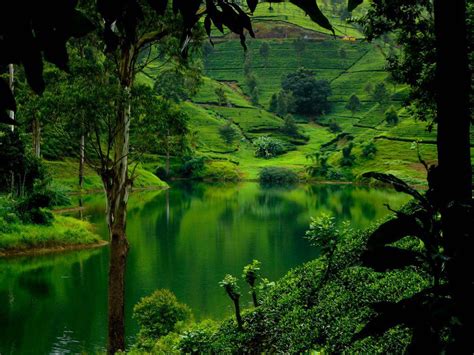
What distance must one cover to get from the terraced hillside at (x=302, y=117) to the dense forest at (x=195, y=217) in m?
5.62

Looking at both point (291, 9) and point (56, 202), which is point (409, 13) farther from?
point (291, 9)

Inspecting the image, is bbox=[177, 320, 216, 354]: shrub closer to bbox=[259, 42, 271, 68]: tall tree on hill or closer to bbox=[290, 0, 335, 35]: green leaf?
bbox=[290, 0, 335, 35]: green leaf

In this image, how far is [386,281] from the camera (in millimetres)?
8266

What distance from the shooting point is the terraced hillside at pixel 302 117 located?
73.6 m

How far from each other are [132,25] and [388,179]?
1.04 meters

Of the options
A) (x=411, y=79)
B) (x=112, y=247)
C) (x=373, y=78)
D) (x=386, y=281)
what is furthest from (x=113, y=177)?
(x=373, y=78)

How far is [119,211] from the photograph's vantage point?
12953mm

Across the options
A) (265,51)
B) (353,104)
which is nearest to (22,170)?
(353,104)

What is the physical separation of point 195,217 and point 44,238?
15331mm

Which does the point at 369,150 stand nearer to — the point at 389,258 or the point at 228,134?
the point at 228,134

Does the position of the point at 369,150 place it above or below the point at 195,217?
above

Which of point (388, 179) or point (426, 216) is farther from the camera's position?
point (388, 179)

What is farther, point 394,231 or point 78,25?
point 394,231

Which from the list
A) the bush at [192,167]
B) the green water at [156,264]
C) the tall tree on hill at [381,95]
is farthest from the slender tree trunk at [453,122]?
the tall tree on hill at [381,95]
